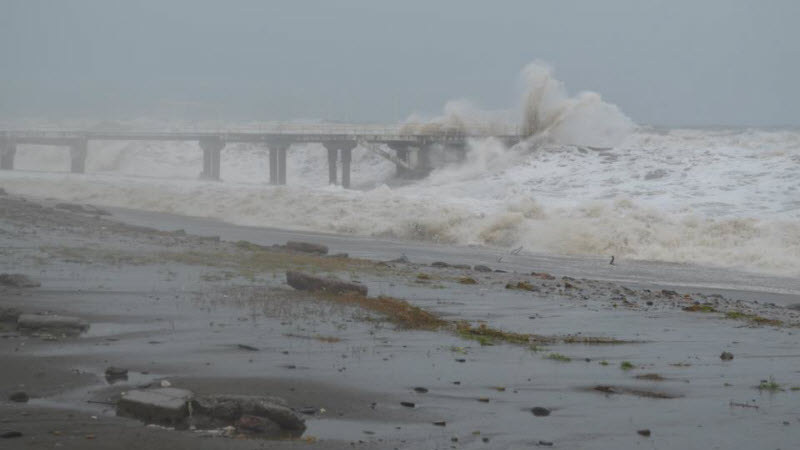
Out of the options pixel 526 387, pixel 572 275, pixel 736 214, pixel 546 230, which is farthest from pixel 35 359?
pixel 736 214

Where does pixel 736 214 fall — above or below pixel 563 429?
above

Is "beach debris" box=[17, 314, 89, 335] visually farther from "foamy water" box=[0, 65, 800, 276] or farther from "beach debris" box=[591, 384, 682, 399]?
"foamy water" box=[0, 65, 800, 276]

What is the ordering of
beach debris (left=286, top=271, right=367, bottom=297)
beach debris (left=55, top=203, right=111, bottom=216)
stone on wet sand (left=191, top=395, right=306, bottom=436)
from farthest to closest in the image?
beach debris (left=55, top=203, right=111, bottom=216) < beach debris (left=286, top=271, right=367, bottom=297) < stone on wet sand (left=191, top=395, right=306, bottom=436)

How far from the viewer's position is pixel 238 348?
28.5 ft

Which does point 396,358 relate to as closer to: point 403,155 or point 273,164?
point 273,164

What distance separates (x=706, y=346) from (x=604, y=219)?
60.0ft

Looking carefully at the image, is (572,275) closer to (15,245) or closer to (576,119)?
(15,245)

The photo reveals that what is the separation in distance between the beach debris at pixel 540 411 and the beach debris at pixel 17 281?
23.6ft

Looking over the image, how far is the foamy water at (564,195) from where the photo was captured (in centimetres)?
2669

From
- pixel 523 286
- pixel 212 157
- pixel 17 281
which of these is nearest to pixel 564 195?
pixel 523 286

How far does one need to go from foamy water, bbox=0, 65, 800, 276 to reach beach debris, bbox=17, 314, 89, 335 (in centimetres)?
1839

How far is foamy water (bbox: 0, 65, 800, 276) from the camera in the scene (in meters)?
26.7

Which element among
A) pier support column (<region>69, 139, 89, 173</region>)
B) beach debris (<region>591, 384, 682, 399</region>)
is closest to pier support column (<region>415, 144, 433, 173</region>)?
pier support column (<region>69, 139, 89, 173</region>)

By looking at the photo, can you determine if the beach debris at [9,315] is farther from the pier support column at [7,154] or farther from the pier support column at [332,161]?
the pier support column at [7,154]
